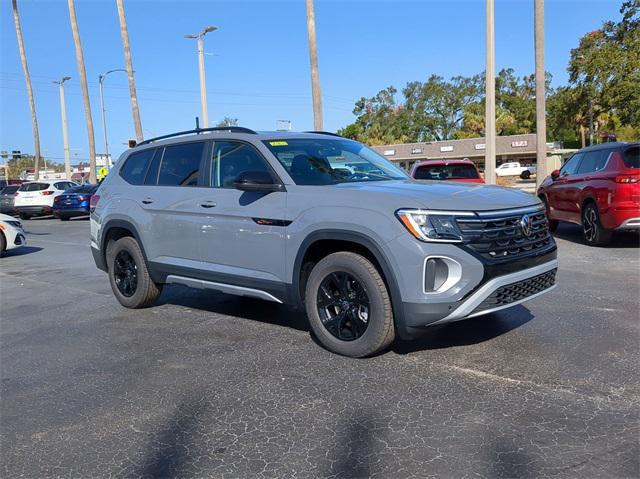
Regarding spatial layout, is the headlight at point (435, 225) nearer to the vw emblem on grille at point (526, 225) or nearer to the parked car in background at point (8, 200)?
the vw emblem on grille at point (526, 225)

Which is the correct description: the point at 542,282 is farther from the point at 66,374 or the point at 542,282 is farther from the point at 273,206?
the point at 66,374

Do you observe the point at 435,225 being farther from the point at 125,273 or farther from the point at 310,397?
the point at 125,273

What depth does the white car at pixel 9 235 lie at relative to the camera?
41.3ft

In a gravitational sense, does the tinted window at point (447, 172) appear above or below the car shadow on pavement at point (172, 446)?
above

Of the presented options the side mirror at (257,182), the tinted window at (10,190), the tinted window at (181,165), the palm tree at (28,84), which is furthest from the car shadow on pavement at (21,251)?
the palm tree at (28,84)

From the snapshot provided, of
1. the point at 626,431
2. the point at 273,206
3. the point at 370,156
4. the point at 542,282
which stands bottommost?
the point at 626,431

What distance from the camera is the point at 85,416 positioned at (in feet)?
12.6

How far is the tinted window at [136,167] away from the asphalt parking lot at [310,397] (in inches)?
59.9

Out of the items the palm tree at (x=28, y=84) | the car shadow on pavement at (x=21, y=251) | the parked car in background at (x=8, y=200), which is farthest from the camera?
the palm tree at (x=28, y=84)

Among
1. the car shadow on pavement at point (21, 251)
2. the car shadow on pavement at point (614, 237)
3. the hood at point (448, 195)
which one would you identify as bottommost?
the car shadow on pavement at point (614, 237)

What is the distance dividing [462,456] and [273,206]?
8.62 ft

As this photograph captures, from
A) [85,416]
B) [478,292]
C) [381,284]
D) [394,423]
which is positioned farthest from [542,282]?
[85,416]

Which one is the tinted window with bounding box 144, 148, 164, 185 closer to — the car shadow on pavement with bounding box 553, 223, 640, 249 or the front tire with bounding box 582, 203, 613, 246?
the front tire with bounding box 582, 203, 613, 246

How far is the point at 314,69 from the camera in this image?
22.6 m
